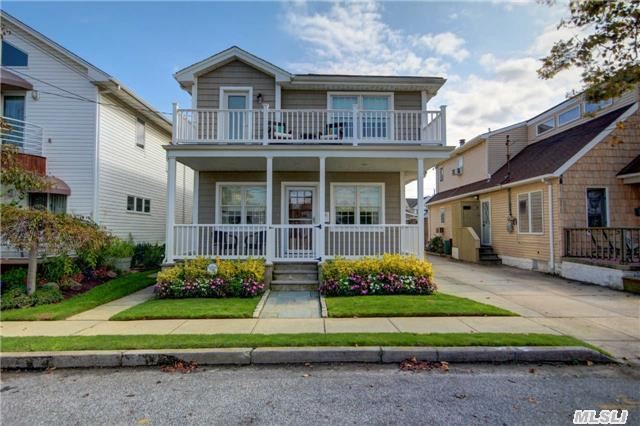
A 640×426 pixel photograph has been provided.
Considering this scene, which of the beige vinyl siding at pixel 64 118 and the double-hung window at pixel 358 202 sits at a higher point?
the beige vinyl siding at pixel 64 118

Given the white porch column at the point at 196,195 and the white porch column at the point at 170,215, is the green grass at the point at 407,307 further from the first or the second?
the white porch column at the point at 196,195

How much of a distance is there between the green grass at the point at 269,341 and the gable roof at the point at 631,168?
8924mm

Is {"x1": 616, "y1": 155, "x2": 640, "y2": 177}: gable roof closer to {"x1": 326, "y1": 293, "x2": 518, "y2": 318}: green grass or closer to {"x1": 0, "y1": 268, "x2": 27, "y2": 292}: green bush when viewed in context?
{"x1": 326, "y1": 293, "x2": 518, "y2": 318}: green grass

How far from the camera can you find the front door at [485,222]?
14891 mm

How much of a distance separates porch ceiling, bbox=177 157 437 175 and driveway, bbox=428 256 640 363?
3661mm

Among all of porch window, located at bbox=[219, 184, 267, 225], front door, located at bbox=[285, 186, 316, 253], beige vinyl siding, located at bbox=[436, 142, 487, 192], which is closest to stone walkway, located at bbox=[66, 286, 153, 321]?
porch window, located at bbox=[219, 184, 267, 225]

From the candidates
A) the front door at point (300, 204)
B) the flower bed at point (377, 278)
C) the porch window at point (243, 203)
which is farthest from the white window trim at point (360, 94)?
the flower bed at point (377, 278)

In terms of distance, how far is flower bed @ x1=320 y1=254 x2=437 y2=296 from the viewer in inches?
295

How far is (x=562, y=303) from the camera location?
6.77 meters

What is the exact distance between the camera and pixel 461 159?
18719 mm

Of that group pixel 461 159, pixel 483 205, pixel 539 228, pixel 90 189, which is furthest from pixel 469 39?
pixel 90 189

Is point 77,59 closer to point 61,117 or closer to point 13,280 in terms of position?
point 61,117

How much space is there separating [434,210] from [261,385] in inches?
757

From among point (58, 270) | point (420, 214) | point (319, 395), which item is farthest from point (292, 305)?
point (58, 270)
